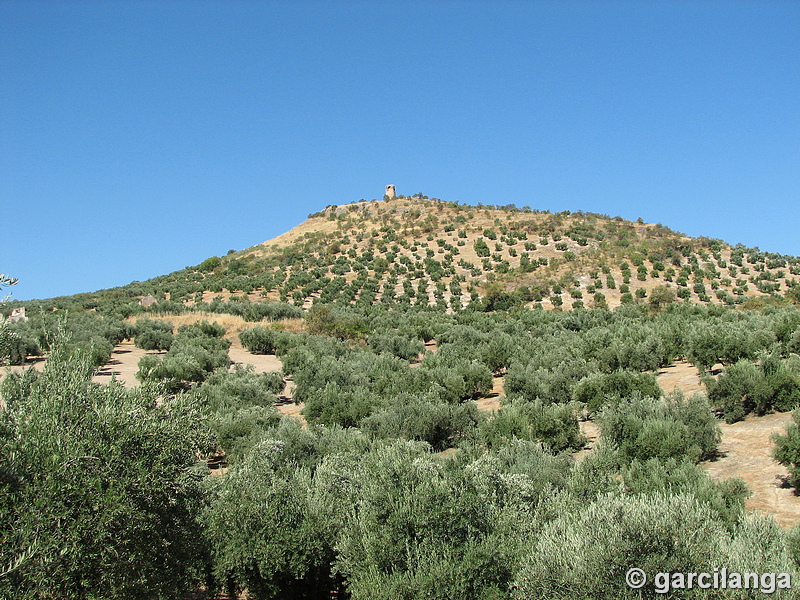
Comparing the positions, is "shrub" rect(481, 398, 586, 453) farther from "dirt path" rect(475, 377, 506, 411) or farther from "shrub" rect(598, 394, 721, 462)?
"dirt path" rect(475, 377, 506, 411)

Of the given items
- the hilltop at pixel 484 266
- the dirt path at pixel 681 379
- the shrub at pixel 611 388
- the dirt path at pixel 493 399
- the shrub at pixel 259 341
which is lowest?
the dirt path at pixel 493 399

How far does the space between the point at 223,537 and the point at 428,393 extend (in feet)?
30.1

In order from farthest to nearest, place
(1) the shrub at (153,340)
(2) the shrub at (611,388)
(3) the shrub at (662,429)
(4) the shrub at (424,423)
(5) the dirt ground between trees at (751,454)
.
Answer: (1) the shrub at (153,340) < (2) the shrub at (611,388) < (4) the shrub at (424,423) < (3) the shrub at (662,429) < (5) the dirt ground between trees at (751,454)

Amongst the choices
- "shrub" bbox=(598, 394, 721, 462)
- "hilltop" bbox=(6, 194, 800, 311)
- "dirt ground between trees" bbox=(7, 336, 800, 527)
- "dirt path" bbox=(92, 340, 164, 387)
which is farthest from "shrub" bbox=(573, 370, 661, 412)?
"hilltop" bbox=(6, 194, 800, 311)

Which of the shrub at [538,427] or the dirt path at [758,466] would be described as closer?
the dirt path at [758,466]

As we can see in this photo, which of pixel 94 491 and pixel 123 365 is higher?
pixel 123 365

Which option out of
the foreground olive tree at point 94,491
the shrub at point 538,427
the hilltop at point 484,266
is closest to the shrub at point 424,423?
the shrub at point 538,427

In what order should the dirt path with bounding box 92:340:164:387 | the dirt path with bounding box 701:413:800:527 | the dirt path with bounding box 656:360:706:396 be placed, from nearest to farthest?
1. the dirt path with bounding box 701:413:800:527
2. the dirt path with bounding box 656:360:706:396
3. the dirt path with bounding box 92:340:164:387

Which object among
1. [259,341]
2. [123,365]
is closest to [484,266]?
[259,341]

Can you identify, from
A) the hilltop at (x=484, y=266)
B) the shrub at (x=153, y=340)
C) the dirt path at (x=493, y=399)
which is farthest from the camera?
the hilltop at (x=484, y=266)

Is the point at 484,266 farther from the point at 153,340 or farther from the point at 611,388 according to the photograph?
the point at 611,388

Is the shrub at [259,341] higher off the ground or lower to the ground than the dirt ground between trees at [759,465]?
higher

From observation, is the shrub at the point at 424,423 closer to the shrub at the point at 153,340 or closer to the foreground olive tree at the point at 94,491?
the foreground olive tree at the point at 94,491

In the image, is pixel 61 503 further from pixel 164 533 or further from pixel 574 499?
pixel 574 499
